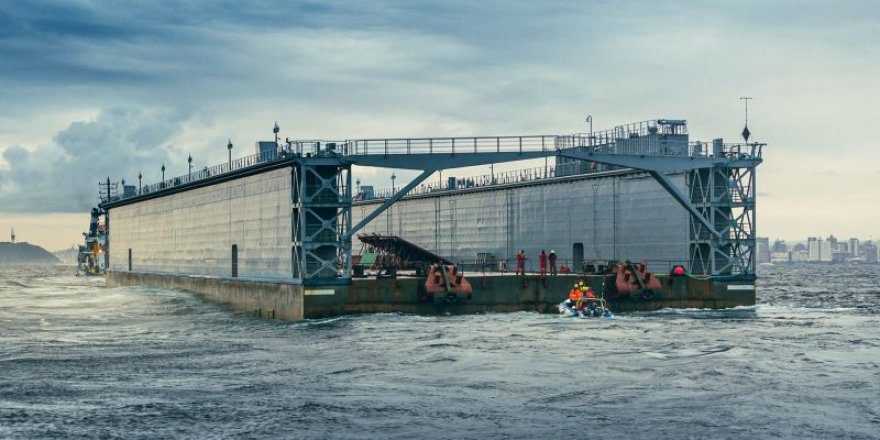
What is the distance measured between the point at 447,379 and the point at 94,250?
424 feet

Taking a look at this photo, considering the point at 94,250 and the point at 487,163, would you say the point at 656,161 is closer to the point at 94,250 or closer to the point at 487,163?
the point at 487,163

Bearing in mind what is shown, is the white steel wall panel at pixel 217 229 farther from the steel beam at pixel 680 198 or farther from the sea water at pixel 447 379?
the steel beam at pixel 680 198

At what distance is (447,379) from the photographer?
31875 mm

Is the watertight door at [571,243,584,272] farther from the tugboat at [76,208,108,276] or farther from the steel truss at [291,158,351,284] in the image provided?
the tugboat at [76,208,108,276]

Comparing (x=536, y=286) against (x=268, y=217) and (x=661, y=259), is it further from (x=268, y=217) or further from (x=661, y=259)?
(x=268, y=217)

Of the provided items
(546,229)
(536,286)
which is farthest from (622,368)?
(546,229)

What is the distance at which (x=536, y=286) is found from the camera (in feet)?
186

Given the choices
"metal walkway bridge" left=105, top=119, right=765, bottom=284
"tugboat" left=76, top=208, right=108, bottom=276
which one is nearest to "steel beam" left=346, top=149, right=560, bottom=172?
"metal walkway bridge" left=105, top=119, right=765, bottom=284

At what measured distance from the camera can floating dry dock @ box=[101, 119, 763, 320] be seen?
52844 mm

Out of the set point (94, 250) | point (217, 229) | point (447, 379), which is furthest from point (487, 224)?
point (94, 250)

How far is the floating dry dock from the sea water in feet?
10.7

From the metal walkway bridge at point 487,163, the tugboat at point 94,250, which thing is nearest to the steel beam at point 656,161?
the metal walkway bridge at point 487,163

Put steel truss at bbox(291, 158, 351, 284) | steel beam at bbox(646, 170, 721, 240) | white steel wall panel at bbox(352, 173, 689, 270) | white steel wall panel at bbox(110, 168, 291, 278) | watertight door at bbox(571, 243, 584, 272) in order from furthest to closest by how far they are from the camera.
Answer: watertight door at bbox(571, 243, 584, 272) → white steel wall panel at bbox(352, 173, 689, 270) → steel beam at bbox(646, 170, 721, 240) → white steel wall panel at bbox(110, 168, 291, 278) → steel truss at bbox(291, 158, 351, 284)

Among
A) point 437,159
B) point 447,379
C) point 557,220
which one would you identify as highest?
point 437,159
